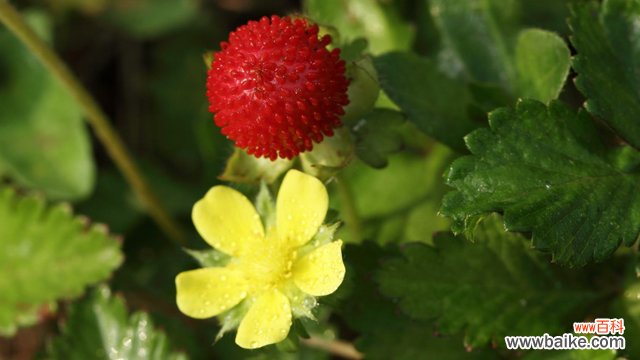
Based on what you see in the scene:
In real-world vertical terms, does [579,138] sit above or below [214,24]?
above

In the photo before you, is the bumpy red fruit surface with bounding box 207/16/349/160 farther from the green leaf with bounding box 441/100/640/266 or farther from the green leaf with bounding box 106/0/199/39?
the green leaf with bounding box 106/0/199/39

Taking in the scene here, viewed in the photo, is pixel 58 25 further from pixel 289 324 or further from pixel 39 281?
pixel 289 324

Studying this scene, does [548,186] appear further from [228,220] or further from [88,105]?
[88,105]

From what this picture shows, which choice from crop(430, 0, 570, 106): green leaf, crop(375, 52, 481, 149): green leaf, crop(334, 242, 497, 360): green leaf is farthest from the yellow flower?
crop(430, 0, 570, 106): green leaf

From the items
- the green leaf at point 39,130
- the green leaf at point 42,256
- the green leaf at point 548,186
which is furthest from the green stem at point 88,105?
the green leaf at point 548,186

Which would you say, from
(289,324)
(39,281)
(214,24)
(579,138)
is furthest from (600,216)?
(214,24)
